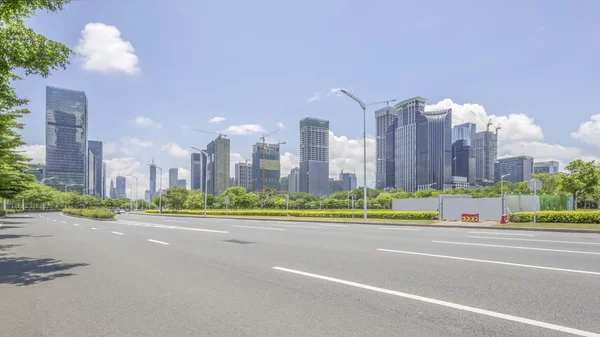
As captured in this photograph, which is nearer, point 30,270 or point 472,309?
point 472,309

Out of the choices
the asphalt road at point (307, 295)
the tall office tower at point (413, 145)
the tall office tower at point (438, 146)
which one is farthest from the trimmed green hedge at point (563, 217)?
the tall office tower at point (413, 145)

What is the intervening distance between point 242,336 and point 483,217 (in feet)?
97.8

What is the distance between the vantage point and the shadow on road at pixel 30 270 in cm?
704

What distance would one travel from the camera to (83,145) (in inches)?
6905

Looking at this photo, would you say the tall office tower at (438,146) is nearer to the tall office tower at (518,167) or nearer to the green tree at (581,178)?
the tall office tower at (518,167)

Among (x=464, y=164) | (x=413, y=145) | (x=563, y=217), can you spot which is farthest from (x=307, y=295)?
(x=464, y=164)

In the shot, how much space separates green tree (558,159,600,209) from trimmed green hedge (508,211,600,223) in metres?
13.8

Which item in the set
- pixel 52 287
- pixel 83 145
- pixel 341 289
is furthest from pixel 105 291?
pixel 83 145

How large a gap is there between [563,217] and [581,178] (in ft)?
50.0

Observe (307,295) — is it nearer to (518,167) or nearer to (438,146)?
(438,146)

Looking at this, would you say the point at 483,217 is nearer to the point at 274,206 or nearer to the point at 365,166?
the point at 365,166

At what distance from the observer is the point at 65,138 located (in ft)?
552

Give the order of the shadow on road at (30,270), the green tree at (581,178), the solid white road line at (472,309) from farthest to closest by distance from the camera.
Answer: the green tree at (581,178) < the shadow on road at (30,270) < the solid white road line at (472,309)

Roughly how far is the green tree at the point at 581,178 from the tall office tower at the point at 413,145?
155 meters
